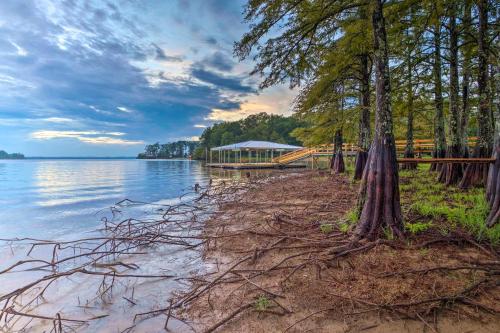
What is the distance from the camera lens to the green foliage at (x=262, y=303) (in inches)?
135

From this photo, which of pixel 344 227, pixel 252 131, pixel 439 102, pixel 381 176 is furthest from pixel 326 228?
pixel 252 131

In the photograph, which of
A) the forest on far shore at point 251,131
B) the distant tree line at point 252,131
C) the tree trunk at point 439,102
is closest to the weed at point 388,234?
the tree trunk at point 439,102

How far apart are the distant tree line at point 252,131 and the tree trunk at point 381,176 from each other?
83.7 m

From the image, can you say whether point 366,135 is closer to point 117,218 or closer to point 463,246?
point 463,246

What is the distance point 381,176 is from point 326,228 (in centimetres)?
154

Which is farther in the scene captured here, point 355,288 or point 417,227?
point 417,227

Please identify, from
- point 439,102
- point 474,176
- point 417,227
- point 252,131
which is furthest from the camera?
point 252,131

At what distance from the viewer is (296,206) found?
9.41 meters

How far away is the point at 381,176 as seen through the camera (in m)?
5.08

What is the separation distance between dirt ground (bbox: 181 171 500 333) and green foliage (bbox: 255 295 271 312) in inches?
0.5

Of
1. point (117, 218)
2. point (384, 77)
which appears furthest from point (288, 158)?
point (384, 77)

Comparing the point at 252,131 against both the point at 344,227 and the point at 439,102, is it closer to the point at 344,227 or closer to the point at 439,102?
the point at 439,102

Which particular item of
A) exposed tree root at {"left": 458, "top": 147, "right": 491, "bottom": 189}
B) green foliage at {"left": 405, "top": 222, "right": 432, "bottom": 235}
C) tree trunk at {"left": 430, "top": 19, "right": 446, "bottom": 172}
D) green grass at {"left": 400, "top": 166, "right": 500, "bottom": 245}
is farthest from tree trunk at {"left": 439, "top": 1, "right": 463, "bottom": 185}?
green foliage at {"left": 405, "top": 222, "right": 432, "bottom": 235}

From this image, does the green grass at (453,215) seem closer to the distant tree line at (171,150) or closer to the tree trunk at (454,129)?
the tree trunk at (454,129)
